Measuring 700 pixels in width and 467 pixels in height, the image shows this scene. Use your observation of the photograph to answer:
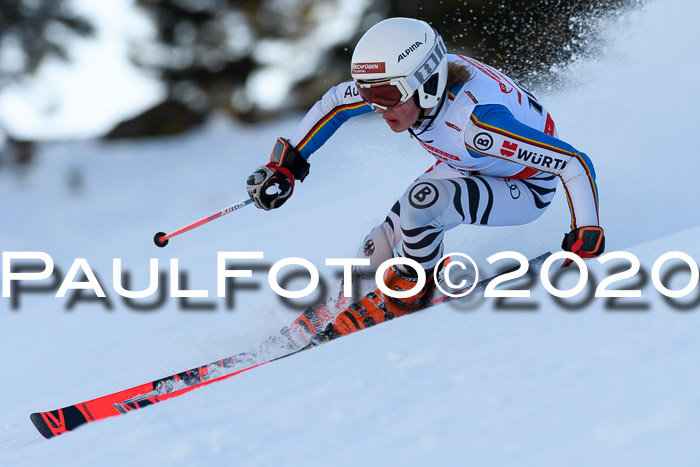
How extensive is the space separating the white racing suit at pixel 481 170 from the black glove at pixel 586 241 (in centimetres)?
3

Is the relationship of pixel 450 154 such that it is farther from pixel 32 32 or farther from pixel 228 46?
pixel 32 32

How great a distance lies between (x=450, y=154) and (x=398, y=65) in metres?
0.44

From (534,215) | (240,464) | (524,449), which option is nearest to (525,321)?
(524,449)

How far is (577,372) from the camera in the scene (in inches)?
60.0

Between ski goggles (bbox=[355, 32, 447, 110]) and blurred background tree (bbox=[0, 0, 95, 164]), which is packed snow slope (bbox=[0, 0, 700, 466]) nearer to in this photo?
ski goggles (bbox=[355, 32, 447, 110])

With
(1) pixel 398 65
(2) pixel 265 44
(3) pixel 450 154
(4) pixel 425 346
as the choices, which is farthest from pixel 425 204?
(2) pixel 265 44

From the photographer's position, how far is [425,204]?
2.78 m

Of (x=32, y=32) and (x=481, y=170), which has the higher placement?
(x=32, y=32)

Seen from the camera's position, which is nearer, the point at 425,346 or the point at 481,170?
the point at 425,346

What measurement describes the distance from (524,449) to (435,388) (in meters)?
0.32

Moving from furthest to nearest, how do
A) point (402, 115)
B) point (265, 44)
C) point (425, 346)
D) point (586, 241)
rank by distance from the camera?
point (265, 44), point (402, 115), point (586, 241), point (425, 346)

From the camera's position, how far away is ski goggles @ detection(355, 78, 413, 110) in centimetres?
264

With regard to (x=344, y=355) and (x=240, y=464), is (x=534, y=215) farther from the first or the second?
(x=240, y=464)

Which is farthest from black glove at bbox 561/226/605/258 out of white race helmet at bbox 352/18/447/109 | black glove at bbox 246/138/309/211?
black glove at bbox 246/138/309/211
